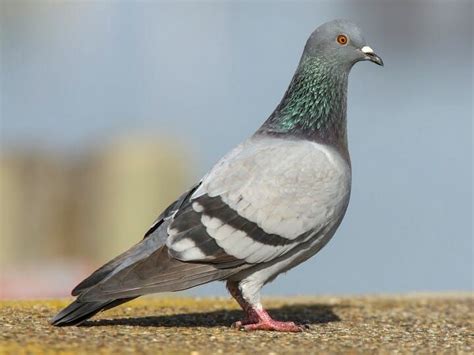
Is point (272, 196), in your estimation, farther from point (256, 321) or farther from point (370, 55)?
point (370, 55)

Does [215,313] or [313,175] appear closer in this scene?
[313,175]

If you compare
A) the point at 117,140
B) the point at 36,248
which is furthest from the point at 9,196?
the point at 117,140

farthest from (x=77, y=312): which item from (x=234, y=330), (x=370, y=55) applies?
(x=370, y=55)

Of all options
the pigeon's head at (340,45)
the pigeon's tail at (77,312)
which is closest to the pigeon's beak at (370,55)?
the pigeon's head at (340,45)

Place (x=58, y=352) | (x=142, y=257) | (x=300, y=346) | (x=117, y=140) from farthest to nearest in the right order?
1. (x=117, y=140)
2. (x=142, y=257)
3. (x=300, y=346)
4. (x=58, y=352)

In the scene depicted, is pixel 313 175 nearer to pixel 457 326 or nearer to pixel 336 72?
pixel 336 72

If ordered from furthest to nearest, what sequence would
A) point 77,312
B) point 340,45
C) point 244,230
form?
point 340,45 → point 244,230 → point 77,312

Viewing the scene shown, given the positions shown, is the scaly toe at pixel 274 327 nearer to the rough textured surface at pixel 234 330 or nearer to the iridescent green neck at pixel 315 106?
the rough textured surface at pixel 234 330
